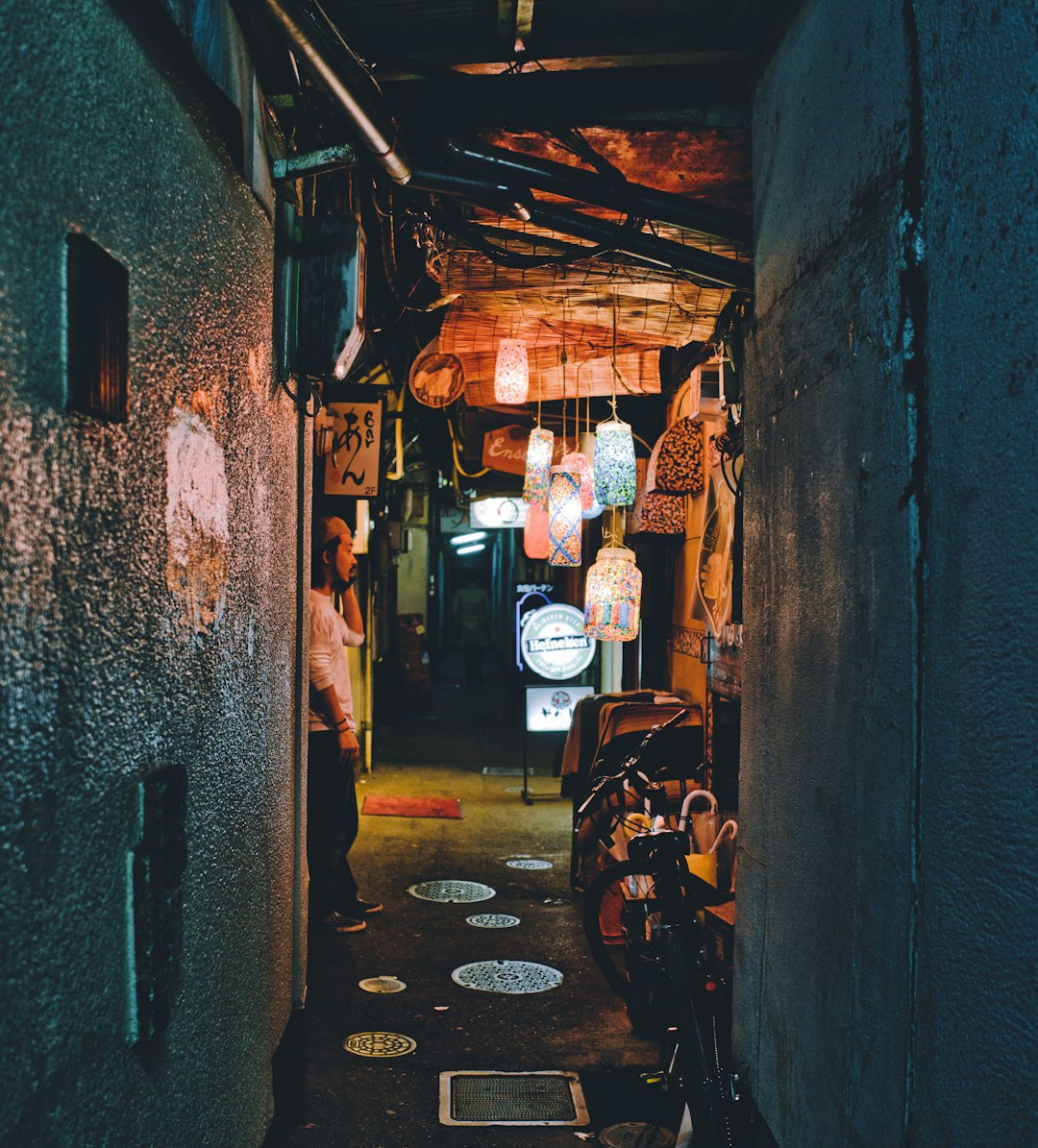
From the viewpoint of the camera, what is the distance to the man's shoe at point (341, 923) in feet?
26.8

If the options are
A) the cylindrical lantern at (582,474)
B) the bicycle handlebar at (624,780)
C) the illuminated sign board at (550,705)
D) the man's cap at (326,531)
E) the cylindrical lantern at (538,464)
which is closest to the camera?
the bicycle handlebar at (624,780)

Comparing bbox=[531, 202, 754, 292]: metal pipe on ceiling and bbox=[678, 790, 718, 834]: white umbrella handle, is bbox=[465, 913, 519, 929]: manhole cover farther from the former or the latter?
bbox=[531, 202, 754, 292]: metal pipe on ceiling

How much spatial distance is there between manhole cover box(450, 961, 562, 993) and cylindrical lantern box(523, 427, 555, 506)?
5.29 meters

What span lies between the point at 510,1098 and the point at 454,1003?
135 centimetres

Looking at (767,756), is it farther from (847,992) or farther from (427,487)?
(427,487)

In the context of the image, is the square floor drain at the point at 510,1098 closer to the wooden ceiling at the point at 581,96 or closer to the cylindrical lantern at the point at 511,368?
the wooden ceiling at the point at 581,96

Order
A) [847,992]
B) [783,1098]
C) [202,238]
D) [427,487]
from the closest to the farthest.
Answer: [847,992] < [202,238] < [783,1098] < [427,487]

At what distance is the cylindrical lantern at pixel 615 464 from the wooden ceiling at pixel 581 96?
1.60 m

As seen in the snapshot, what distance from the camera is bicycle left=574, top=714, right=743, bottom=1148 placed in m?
4.42

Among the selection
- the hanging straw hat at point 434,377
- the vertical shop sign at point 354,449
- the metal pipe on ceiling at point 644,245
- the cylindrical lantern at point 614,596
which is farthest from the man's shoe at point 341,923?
the metal pipe on ceiling at point 644,245

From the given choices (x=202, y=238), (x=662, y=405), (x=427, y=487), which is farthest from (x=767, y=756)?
(x=427, y=487)

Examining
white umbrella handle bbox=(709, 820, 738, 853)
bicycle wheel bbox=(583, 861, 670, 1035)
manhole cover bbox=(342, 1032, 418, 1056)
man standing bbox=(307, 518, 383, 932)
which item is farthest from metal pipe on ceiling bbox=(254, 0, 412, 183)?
manhole cover bbox=(342, 1032, 418, 1056)

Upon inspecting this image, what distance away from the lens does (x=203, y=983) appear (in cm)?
329

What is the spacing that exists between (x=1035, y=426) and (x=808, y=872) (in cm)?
210
